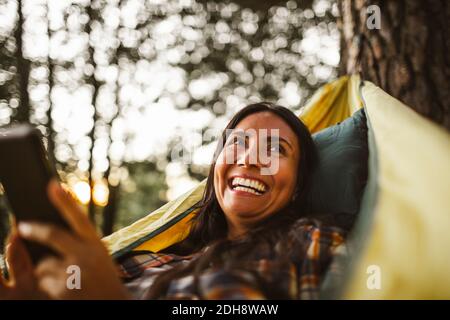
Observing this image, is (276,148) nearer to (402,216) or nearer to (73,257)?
(402,216)

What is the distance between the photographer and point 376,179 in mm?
1067

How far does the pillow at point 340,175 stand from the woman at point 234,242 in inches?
1.6

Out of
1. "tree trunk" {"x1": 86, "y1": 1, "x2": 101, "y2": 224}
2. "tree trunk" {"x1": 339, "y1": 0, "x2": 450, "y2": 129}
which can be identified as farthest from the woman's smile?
"tree trunk" {"x1": 86, "y1": 1, "x2": 101, "y2": 224}

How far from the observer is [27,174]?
0.81 meters

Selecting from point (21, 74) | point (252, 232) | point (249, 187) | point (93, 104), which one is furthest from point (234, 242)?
point (93, 104)

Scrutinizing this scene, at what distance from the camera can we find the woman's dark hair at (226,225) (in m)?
1.09

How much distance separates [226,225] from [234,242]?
24 centimetres

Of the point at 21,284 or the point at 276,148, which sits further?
the point at 276,148

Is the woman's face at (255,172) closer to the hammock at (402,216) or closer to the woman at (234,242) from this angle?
the woman at (234,242)

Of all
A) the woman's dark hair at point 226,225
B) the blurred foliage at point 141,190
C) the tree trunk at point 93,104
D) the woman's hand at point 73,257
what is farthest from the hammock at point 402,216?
the blurred foliage at point 141,190

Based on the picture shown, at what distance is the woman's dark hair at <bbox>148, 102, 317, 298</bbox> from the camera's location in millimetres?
1093

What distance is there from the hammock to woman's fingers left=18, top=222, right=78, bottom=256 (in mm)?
551
